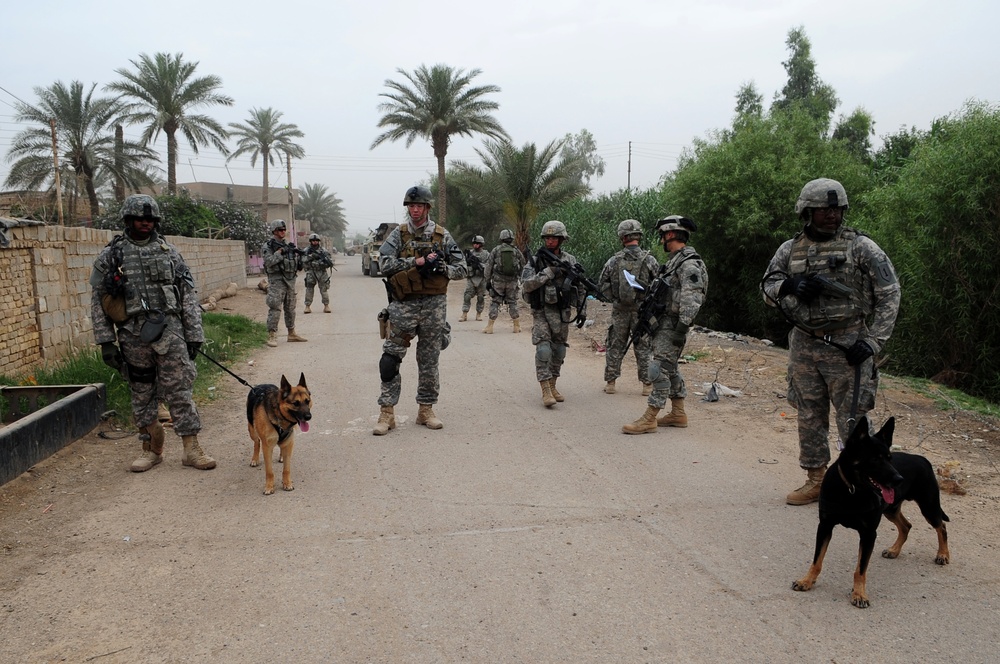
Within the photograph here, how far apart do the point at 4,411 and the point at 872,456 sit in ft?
22.7

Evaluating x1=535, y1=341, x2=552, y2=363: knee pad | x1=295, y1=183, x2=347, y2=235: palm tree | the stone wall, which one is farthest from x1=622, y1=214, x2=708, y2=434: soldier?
x1=295, y1=183, x2=347, y2=235: palm tree

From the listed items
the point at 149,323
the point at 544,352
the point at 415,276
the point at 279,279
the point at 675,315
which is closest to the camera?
the point at 149,323

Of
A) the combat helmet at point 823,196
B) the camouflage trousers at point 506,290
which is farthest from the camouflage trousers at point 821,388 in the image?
the camouflage trousers at point 506,290

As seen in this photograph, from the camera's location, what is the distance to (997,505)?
4633 millimetres

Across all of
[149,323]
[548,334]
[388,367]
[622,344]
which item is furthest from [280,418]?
[622,344]

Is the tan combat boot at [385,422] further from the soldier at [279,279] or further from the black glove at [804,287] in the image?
the soldier at [279,279]

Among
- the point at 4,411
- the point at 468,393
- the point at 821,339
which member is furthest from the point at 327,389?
the point at 821,339

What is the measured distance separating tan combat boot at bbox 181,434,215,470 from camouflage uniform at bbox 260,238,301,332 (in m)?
6.43

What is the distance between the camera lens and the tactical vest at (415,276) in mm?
6207

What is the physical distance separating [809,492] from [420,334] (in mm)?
3478

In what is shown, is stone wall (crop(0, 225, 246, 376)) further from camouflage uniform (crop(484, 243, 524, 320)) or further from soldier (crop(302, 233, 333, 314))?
camouflage uniform (crop(484, 243, 524, 320))

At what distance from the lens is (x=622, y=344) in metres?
8.02

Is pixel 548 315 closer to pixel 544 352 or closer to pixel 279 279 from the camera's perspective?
pixel 544 352

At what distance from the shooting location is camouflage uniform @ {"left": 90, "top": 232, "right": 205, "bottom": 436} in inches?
204
